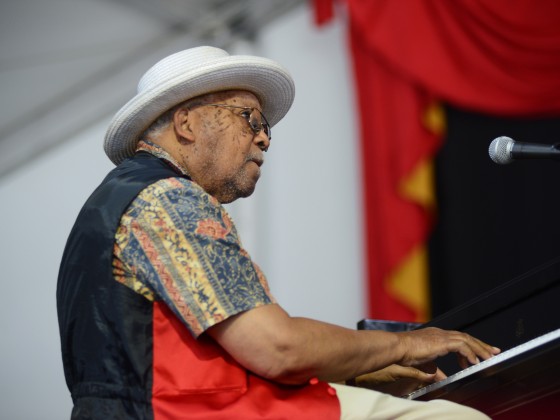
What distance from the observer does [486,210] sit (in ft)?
15.5

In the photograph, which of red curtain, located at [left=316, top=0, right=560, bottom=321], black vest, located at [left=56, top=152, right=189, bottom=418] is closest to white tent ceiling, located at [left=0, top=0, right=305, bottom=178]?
red curtain, located at [left=316, top=0, right=560, bottom=321]

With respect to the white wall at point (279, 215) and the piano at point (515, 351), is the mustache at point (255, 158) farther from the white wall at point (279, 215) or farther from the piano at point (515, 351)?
the white wall at point (279, 215)

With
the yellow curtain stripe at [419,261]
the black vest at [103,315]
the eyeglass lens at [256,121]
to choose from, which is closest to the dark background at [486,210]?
the yellow curtain stripe at [419,261]

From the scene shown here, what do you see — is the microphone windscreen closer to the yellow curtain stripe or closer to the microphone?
the microphone

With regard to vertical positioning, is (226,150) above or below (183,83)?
below

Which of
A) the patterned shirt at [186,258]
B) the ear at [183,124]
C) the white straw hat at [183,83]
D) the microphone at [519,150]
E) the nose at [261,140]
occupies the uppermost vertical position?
the white straw hat at [183,83]

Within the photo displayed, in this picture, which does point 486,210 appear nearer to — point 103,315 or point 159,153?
point 159,153

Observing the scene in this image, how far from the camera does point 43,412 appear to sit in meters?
5.05

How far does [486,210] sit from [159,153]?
291 cm

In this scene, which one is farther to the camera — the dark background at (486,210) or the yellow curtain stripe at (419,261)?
the yellow curtain stripe at (419,261)

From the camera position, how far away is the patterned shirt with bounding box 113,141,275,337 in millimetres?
1757

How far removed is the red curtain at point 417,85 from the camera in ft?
15.1

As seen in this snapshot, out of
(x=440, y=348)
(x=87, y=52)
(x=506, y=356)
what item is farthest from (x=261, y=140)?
(x=87, y=52)

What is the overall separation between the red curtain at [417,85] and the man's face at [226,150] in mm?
2679
